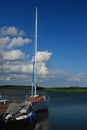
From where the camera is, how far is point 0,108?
1965 inches

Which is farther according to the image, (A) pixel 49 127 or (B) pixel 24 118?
(A) pixel 49 127

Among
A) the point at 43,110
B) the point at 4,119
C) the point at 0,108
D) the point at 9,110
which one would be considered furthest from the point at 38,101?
the point at 4,119

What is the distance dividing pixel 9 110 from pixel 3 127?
16.4 ft

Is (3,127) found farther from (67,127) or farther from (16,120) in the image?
(67,127)

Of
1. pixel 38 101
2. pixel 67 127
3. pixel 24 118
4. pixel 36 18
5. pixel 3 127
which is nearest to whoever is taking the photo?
pixel 3 127

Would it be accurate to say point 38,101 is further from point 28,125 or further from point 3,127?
point 3,127

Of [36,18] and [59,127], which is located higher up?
[36,18]

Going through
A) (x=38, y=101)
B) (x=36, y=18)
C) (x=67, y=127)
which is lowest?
(x=67, y=127)

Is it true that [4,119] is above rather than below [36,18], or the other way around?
below

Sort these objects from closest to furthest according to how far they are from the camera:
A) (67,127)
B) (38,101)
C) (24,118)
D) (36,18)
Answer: (24,118), (67,127), (38,101), (36,18)

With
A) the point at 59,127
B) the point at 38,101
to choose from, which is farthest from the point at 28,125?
the point at 38,101

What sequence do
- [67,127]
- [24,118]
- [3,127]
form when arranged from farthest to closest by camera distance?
[67,127]
[24,118]
[3,127]

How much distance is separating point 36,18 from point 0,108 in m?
26.9

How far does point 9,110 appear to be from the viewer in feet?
147
